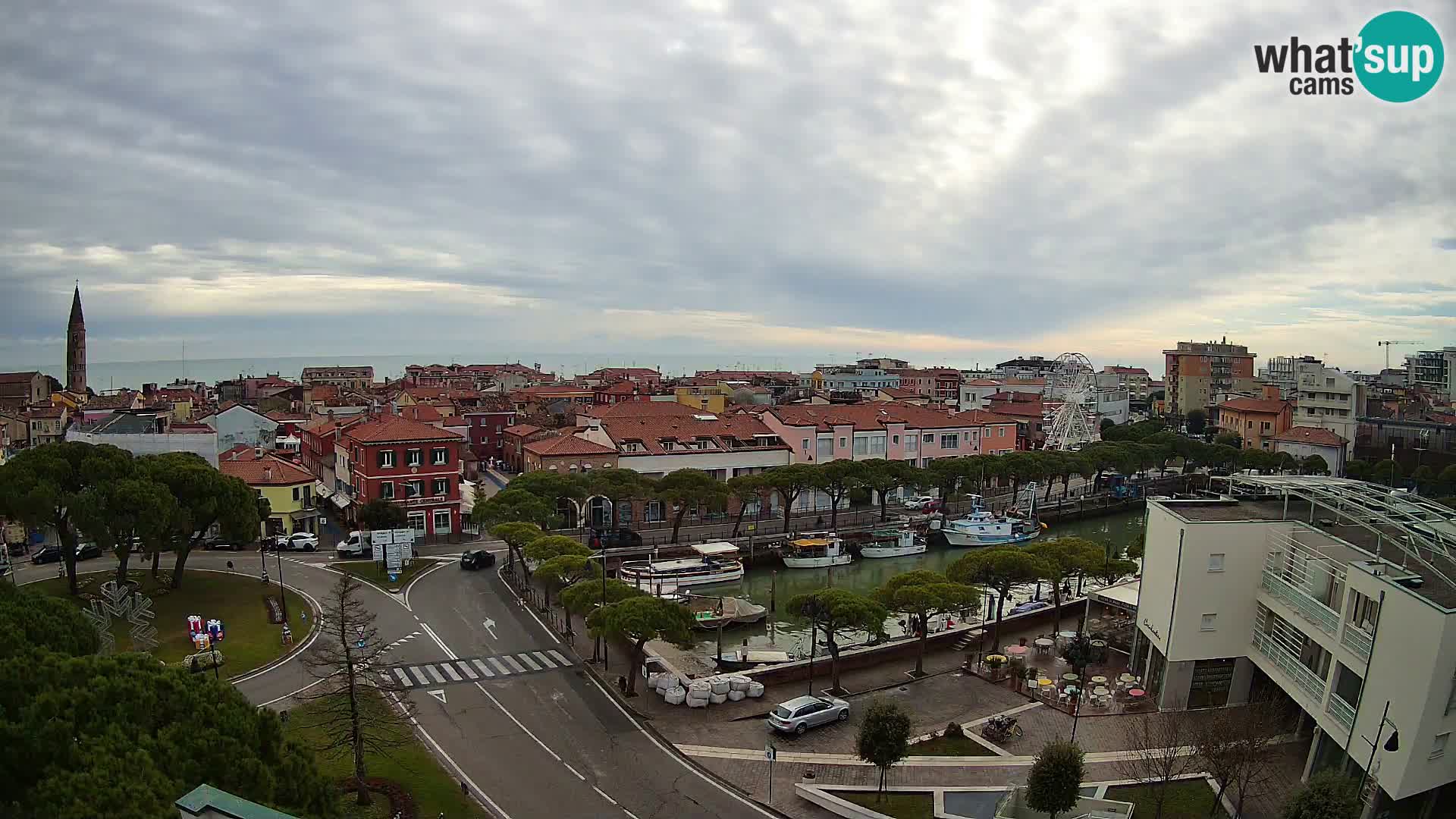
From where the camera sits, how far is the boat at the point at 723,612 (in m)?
30.6

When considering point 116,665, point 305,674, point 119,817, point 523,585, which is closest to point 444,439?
point 523,585

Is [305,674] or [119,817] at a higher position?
[119,817]

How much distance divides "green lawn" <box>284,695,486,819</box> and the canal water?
1089 cm

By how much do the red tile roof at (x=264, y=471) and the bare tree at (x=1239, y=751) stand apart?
1585 inches

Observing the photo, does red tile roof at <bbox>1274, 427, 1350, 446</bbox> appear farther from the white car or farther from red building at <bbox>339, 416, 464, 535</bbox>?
the white car

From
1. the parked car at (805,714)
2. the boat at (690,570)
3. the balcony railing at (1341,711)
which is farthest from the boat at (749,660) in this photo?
the balcony railing at (1341,711)

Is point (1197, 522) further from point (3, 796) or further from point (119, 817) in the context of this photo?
point (3, 796)

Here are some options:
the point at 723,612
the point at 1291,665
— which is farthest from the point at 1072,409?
the point at 1291,665

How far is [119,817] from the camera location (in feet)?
28.4

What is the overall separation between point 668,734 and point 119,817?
42.5 ft

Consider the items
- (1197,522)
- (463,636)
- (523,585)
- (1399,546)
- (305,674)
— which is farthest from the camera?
(523,585)

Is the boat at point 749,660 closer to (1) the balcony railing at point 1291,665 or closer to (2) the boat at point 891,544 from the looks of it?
(1) the balcony railing at point 1291,665

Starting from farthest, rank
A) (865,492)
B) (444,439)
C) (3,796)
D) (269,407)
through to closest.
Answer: (269,407), (865,492), (444,439), (3,796)

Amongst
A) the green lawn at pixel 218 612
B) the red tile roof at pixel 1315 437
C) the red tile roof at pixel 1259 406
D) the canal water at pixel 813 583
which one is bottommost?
the canal water at pixel 813 583
